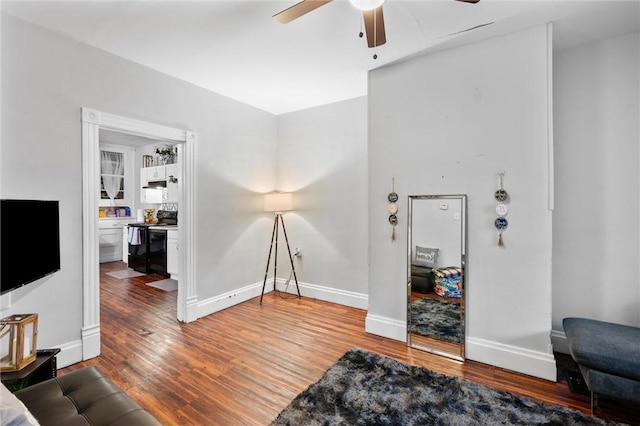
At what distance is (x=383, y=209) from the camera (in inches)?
116

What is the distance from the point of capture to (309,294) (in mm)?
4129

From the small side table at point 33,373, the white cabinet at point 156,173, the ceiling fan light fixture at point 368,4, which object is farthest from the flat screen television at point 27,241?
the white cabinet at point 156,173

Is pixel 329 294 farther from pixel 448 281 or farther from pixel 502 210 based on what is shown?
pixel 502 210

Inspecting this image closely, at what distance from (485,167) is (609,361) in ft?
4.98

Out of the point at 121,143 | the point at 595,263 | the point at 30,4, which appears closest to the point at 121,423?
the point at 30,4

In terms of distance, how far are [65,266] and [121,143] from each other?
5003mm

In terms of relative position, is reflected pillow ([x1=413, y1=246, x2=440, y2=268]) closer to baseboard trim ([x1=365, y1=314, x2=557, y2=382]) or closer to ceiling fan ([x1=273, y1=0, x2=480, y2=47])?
baseboard trim ([x1=365, y1=314, x2=557, y2=382])

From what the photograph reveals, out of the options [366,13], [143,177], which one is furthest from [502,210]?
[143,177]

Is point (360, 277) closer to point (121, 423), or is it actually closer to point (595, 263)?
point (595, 263)

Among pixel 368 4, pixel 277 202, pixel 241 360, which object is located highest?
pixel 368 4

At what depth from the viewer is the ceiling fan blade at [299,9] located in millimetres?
1579

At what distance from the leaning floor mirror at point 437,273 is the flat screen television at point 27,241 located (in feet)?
9.75

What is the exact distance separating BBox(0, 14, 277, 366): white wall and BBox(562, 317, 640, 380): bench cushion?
11.3 ft

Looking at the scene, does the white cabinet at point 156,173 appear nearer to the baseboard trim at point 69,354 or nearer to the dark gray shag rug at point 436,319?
the baseboard trim at point 69,354
